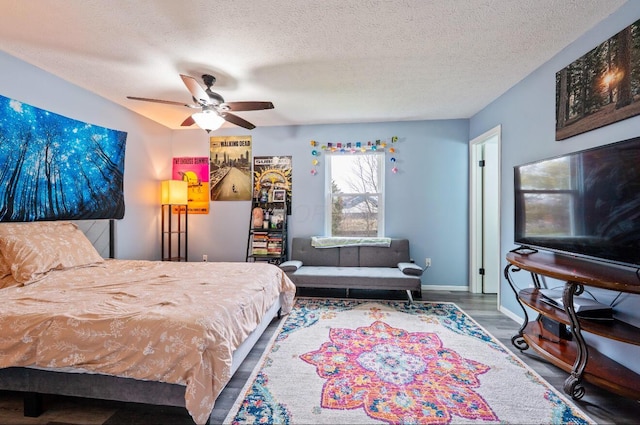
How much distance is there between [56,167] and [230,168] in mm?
2149

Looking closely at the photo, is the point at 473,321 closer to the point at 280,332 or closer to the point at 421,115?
the point at 280,332

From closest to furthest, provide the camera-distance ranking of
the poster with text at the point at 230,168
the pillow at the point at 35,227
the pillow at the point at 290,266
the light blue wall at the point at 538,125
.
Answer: the light blue wall at the point at 538,125
the pillow at the point at 35,227
the pillow at the point at 290,266
the poster with text at the point at 230,168

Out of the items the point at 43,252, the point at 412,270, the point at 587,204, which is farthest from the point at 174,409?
the point at 587,204

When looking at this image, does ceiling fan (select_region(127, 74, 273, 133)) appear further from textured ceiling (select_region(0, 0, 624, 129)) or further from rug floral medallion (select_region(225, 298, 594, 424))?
rug floral medallion (select_region(225, 298, 594, 424))

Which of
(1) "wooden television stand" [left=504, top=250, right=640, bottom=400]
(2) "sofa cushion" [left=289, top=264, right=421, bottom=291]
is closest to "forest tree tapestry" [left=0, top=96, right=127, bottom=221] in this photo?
(2) "sofa cushion" [left=289, top=264, right=421, bottom=291]

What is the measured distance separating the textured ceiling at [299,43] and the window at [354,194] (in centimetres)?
120

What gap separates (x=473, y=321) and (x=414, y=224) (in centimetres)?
163

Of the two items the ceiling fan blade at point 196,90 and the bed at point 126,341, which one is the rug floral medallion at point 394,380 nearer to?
the bed at point 126,341

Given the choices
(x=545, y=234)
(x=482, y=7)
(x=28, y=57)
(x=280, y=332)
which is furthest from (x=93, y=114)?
(x=545, y=234)

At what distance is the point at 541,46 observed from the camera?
2.36 meters

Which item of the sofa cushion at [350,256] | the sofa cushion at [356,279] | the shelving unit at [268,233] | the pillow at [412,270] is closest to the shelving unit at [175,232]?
the shelving unit at [268,233]

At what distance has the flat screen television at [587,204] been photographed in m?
1.59

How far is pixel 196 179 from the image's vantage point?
15.4 feet

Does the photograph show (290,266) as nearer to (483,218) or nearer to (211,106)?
(211,106)
